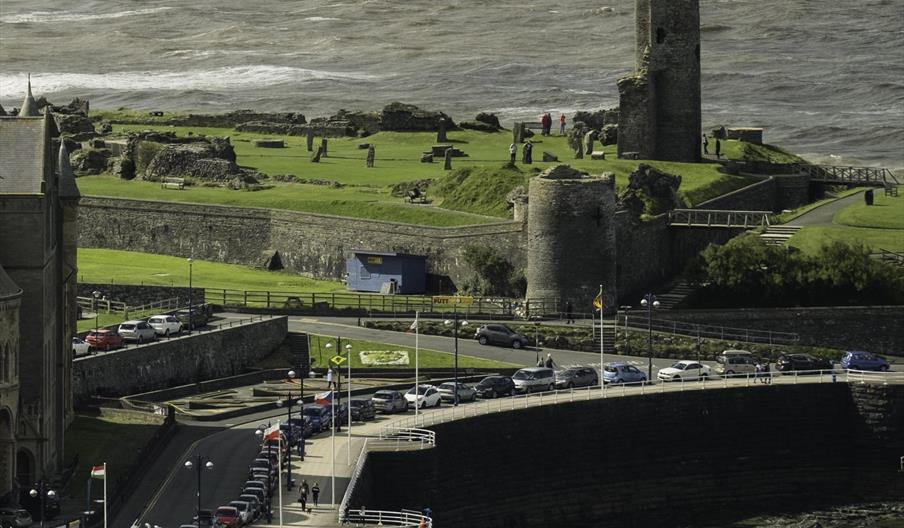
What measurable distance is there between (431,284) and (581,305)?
32.4 ft

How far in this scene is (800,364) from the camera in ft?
388

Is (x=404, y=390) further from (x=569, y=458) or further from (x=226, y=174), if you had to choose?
(x=226, y=174)

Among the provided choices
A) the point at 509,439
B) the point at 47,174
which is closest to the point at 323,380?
the point at 509,439

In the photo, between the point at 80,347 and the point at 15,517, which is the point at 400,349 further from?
the point at 15,517

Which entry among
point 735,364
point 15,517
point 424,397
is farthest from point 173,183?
point 15,517

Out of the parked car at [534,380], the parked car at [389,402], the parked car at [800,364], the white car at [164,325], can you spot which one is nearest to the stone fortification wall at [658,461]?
the parked car at [534,380]

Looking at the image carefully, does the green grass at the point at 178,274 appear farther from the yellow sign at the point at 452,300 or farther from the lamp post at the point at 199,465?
the lamp post at the point at 199,465

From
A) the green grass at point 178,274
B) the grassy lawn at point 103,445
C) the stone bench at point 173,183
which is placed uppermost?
the stone bench at point 173,183

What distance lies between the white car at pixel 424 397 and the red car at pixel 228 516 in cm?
2095

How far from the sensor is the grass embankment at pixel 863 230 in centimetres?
13375

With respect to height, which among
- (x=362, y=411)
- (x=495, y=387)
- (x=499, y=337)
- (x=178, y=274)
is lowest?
(x=362, y=411)

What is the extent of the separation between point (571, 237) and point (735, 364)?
1255 cm

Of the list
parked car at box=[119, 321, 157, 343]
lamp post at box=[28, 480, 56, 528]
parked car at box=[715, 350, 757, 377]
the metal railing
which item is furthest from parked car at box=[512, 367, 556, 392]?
the metal railing

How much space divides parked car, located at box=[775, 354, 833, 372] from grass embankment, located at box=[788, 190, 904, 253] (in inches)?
551
